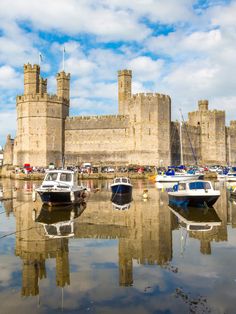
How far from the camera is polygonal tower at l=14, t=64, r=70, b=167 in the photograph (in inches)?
2136

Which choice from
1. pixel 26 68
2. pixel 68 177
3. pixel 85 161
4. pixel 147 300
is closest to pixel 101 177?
pixel 85 161

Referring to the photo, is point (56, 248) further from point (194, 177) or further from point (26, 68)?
point (26, 68)

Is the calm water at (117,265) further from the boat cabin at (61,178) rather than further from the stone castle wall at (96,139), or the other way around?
the stone castle wall at (96,139)

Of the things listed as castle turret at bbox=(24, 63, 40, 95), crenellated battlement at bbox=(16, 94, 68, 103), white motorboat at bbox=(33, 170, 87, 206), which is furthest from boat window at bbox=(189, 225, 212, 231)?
castle turret at bbox=(24, 63, 40, 95)

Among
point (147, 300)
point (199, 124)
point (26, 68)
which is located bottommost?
point (147, 300)

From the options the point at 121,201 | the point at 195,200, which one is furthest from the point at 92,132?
the point at 195,200

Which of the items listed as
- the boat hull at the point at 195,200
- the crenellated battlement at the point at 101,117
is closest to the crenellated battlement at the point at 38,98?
the crenellated battlement at the point at 101,117

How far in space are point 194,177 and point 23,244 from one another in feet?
98.6

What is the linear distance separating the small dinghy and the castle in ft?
116

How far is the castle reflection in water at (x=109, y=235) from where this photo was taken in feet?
26.9

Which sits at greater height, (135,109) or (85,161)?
(135,109)

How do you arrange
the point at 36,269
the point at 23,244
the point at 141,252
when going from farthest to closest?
the point at 23,244 < the point at 141,252 < the point at 36,269

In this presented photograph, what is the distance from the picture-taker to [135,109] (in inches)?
2143

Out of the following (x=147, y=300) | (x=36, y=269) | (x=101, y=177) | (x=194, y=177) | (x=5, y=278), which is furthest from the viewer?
(x=101, y=177)
